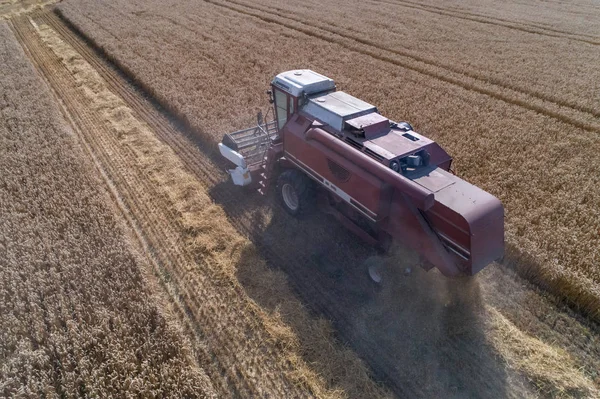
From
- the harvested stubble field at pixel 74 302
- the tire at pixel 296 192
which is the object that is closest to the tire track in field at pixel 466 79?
the tire at pixel 296 192

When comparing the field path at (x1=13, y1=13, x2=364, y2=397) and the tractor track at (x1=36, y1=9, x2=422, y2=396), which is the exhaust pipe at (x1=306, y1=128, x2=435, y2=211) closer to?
the tractor track at (x1=36, y1=9, x2=422, y2=396)

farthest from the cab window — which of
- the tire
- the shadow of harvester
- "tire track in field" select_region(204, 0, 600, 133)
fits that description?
"tire track in field" select_region(204, 0, 600, 133)

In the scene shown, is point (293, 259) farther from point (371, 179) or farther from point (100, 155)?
point (100, 155)

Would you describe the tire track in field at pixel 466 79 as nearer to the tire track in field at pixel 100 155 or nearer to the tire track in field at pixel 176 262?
the tire track in field at pixel 176 262

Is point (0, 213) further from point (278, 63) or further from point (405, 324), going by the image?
point (278, 63)

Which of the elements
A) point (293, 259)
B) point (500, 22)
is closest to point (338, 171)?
point (293, 259)

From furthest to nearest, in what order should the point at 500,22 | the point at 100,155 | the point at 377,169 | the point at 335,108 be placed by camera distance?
the point at 500,22, the point at 100,155, the point at 335,108, the point at 377,169
